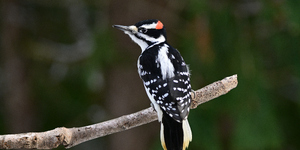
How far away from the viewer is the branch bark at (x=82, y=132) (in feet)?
9.77

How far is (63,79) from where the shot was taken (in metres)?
6.69

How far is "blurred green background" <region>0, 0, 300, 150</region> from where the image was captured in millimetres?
4848

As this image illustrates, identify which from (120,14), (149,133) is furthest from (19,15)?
(149,133)

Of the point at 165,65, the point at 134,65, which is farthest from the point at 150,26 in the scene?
the point at 134,65

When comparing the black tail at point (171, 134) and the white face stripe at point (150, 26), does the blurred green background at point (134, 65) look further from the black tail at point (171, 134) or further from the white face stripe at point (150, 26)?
the black tail at point (171, 134)

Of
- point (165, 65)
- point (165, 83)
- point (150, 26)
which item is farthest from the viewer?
point (150, 26)

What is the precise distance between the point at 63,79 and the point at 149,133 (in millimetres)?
1335

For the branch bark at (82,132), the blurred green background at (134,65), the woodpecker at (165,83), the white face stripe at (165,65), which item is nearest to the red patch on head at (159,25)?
the woodpecker at (165,83)

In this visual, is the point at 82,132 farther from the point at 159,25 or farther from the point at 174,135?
the point at 159,25

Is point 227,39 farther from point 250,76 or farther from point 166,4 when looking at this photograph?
point 166,4

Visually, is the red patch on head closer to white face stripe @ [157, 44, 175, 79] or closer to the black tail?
white face stripe @ [157, 44, 175, 79]

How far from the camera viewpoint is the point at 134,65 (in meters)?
5.82

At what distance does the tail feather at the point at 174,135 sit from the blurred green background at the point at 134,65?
1.67 m

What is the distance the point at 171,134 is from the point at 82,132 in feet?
1.77
